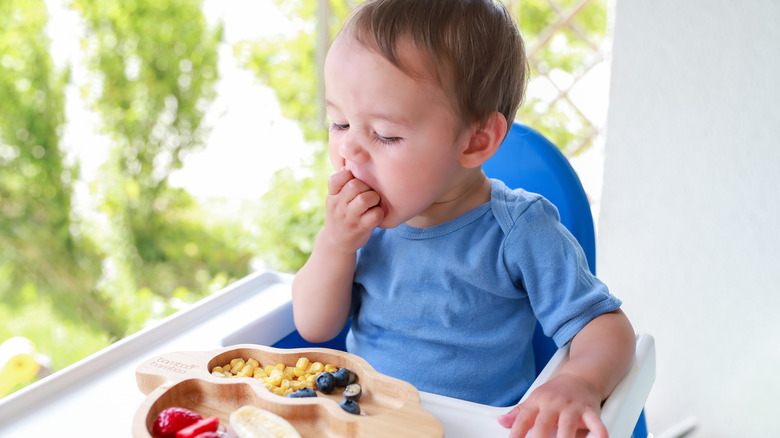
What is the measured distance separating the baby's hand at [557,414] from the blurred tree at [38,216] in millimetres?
3051

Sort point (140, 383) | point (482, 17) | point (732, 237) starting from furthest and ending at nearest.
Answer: point (732, 237) → point (482, 17) → point (140, 383)

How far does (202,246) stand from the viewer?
3723mm

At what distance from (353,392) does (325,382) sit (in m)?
0.03

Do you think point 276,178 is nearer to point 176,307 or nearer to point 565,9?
point 176,307

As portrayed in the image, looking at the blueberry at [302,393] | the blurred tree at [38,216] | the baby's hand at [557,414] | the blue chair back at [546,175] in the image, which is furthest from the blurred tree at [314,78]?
the blueberry at [302,393]

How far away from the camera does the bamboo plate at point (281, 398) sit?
584mm

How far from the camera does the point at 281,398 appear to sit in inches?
24.6

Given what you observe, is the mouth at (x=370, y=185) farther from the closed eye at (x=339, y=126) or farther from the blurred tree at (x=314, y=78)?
the blurred tree at (x=314, y=78)

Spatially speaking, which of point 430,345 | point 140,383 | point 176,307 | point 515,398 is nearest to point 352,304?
point 430,345

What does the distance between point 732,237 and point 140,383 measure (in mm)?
1562

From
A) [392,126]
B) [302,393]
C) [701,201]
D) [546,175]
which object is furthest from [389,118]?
[701,201]

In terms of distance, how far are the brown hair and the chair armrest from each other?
328 mm

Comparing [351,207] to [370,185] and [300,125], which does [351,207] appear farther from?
[300,125]

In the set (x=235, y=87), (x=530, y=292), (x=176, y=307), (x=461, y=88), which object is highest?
(x=461, y=88)
